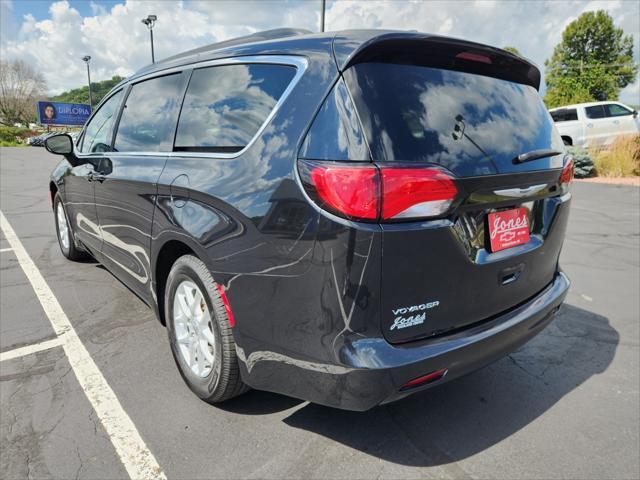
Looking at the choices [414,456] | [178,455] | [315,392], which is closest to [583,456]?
[414,456]

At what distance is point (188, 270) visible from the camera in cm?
235

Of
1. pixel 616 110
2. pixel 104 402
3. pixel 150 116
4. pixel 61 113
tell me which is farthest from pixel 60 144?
pixel 61 113

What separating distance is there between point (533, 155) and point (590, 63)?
50.7 m

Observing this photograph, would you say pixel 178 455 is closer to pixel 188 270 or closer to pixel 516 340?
pixel 188 270

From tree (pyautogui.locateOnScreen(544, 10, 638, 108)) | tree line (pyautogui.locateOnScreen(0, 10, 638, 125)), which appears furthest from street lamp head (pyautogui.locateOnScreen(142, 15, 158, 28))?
tree (pyautogui.locateOnScreen(544, 10, 638, 108))

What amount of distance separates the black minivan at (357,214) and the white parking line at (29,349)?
117 centimetres

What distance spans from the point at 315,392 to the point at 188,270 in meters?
0.95

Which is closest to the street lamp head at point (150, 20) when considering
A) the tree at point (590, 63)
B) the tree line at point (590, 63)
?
the tree line at point (590, 63)

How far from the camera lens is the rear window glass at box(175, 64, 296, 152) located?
6.75 feet

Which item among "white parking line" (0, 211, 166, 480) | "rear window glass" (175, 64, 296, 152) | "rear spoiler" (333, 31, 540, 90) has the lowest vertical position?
"white parking line" (0, 211, 166, 480)

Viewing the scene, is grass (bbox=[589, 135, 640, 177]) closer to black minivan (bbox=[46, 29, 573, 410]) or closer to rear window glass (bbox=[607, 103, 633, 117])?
rear window glass (bbox=[607, 103, 633, 117])

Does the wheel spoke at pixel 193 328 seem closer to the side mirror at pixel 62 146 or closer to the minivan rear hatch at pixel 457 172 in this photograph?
the minivan rear hatch at pixel 457 172

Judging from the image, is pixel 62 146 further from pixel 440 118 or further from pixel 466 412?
pixel 466 412

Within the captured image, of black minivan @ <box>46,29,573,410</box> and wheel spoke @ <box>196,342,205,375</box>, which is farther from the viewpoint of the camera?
wheel spoke @ <box>196,342,205,375</box>
